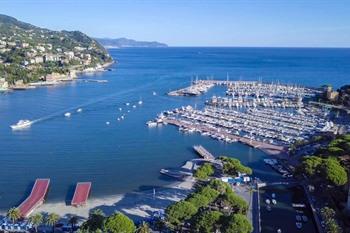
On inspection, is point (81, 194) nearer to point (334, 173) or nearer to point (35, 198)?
point (35, 198)

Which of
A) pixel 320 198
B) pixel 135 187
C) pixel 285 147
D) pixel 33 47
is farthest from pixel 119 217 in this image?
pixel 33 47

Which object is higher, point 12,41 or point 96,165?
point 12,41

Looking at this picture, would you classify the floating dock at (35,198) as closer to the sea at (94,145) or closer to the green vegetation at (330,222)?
the sea at (94,145)

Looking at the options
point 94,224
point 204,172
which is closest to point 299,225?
point 204,172

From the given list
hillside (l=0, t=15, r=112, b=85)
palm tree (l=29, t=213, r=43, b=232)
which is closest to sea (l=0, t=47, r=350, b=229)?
palm tree (l=29, t=213, r=43, b=232)

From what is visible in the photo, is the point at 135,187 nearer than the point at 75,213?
No

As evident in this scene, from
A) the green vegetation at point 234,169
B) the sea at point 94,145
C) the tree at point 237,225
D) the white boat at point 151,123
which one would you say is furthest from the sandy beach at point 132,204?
the white boat at point 151,123

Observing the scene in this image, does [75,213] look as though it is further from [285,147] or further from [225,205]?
[285,147]
